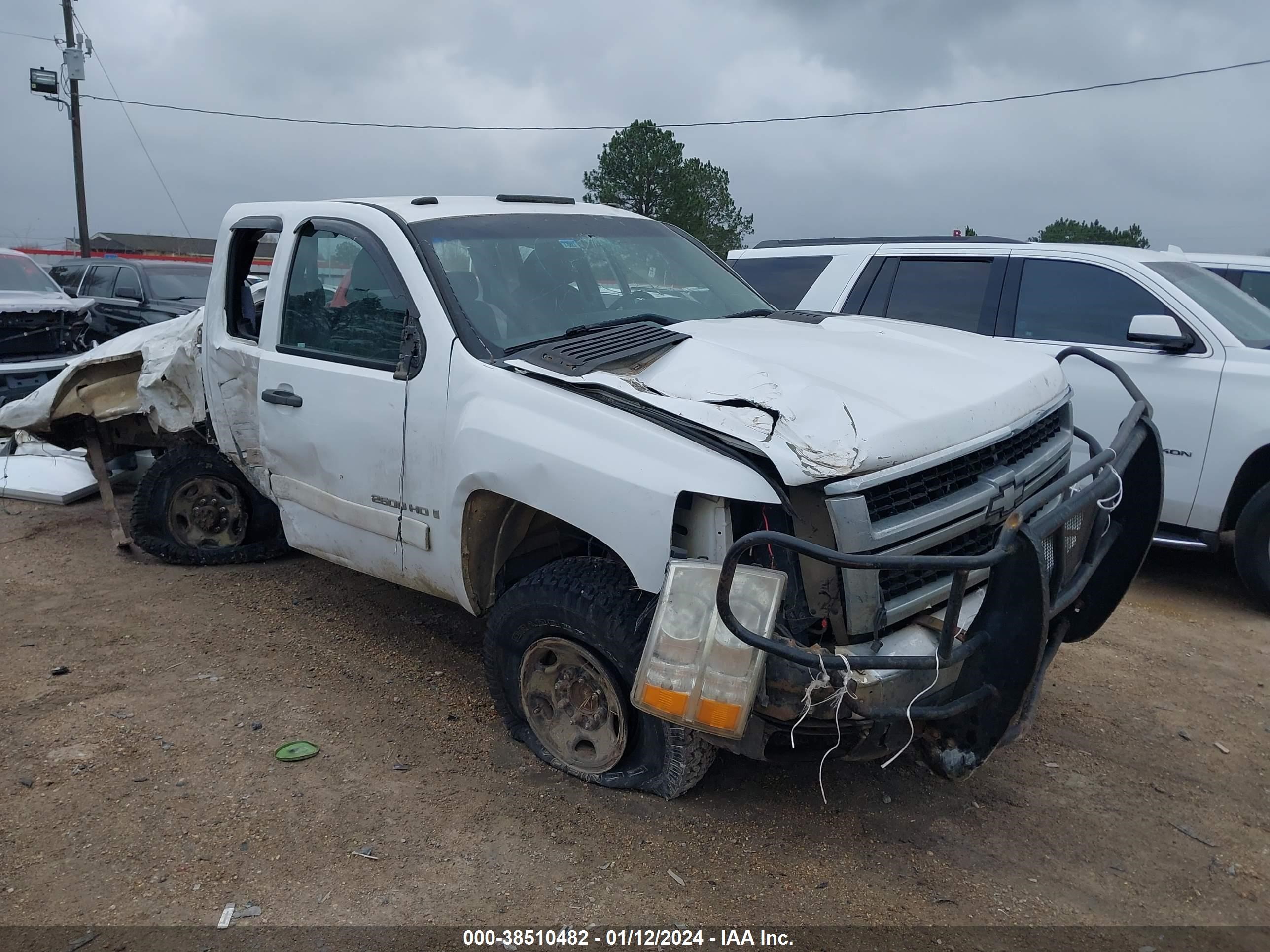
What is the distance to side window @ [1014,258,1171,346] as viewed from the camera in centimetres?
548

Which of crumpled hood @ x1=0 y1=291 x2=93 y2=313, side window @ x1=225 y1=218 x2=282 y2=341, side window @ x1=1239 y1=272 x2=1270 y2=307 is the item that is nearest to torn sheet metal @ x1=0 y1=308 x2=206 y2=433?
side window @ x1=225 y1=218 x2=282 y2=341

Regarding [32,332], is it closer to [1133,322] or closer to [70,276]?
[70,276]

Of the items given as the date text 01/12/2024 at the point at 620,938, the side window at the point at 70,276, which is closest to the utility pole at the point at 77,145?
the side window at the point at 70,276

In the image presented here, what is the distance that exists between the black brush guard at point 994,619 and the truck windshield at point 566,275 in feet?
5.01

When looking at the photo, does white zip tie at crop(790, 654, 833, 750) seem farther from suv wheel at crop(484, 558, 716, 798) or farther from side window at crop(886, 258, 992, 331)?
side window at crop(886, 258, 992, 331)

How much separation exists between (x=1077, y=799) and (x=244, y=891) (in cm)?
275

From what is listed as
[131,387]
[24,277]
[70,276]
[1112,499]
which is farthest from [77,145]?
[1112,499]

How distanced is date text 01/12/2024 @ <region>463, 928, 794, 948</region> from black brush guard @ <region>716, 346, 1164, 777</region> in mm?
632

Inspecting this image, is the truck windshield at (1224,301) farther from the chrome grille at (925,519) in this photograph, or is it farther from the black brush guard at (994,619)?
the chrome grille at (925,519)

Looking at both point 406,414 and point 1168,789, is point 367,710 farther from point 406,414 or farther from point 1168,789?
point 1168,789

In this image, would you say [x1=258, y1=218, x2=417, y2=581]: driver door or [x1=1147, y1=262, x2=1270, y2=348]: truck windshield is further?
[x1=1147, y1=262, x2=1270, y2=348]: truck windshield

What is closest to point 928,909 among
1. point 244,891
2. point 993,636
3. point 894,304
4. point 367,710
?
point 993,636

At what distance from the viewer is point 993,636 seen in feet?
8.55

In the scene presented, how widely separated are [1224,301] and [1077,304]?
79 centimetres
